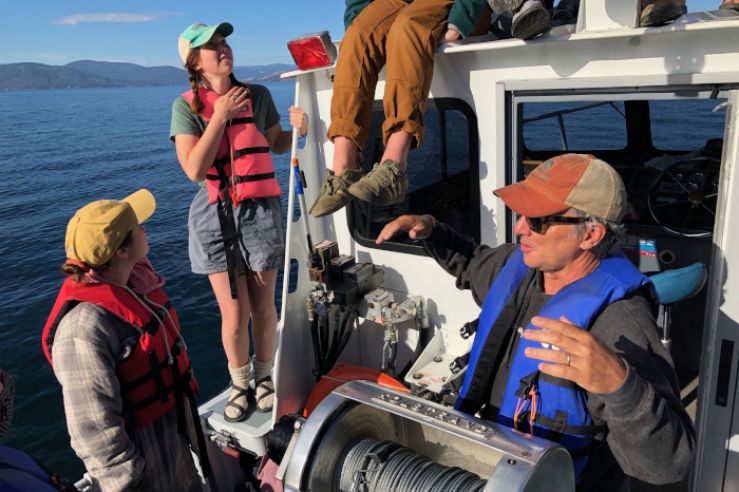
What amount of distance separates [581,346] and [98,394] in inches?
75.1

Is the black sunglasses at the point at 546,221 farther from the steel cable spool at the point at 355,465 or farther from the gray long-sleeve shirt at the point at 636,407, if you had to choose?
the steel cable spool at the point at 355,465

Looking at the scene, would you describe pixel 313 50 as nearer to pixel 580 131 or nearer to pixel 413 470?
pixel 413 470

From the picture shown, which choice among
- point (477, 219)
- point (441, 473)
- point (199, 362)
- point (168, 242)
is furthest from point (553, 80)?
point (168, 242)

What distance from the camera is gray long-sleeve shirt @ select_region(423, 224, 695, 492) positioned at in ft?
5.09

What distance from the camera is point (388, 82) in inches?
114

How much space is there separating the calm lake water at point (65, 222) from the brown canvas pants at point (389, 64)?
500 centimetres

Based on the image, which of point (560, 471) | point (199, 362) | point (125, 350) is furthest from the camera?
point (199, 362)

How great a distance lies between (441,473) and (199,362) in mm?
6582

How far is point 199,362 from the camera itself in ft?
25.1

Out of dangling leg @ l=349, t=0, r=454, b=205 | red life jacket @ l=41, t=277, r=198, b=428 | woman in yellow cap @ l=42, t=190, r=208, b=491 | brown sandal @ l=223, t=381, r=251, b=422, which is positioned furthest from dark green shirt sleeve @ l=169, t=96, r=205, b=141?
brown sandal @ l=223, t=381, r=251, b=422

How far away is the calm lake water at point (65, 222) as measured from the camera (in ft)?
22.3

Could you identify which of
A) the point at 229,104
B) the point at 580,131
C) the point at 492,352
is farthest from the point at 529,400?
the point at 580,131

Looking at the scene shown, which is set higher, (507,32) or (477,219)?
(507,32)

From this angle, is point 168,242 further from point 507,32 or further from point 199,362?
point 507,32
